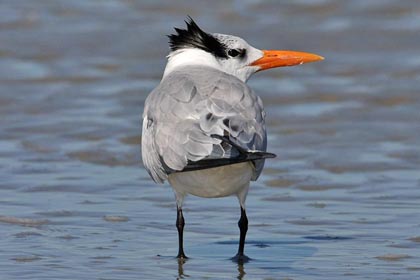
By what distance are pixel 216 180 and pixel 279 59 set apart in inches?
59.9

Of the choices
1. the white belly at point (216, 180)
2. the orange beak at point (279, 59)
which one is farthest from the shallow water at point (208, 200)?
the orange beak at point (279, 59)

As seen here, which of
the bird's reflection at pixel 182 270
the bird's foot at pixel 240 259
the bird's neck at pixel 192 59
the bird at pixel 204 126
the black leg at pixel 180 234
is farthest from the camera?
the bird's neck at pixel 192 59

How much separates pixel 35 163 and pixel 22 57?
3679 mm

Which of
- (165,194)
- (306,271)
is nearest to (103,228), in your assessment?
(165,194)

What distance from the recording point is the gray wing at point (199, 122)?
6.11 metres

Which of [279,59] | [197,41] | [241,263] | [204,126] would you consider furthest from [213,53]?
[241,263]

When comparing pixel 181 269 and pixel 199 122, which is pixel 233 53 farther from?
pixel 181 269

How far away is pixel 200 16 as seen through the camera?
13953 millimetres

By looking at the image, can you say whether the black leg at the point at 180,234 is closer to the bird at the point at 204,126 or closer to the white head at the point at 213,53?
the bird at the point at 204,126

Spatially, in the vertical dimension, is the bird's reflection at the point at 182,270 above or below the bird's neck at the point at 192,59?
below

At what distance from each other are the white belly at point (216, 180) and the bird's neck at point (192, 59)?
89 cm

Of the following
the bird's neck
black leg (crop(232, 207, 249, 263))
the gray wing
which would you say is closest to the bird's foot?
black leg (crop(232, 207, 249, 263))

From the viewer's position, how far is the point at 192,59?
293 inches

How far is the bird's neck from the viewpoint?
743 centimetres
